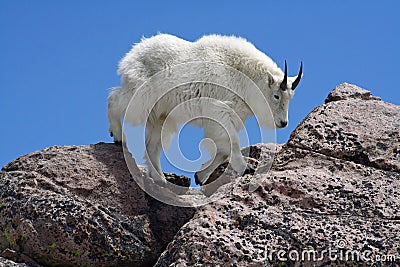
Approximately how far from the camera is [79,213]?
303 inches

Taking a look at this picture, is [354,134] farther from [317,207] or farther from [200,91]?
[200,91]

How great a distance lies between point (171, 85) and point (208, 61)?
76 cm

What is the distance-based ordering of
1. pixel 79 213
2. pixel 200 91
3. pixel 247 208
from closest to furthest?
pixel 247 208 < pixel 79 213 < pixel 200 91

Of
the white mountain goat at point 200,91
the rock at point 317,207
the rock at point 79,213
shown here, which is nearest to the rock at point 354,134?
the rock at point 317,207

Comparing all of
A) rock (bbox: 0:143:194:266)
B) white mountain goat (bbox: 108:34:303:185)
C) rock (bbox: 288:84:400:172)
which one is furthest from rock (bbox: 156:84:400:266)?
white mountain goat (bbox: 108:34:303:185)

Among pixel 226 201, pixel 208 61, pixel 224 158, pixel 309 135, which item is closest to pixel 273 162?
pixel 309 135

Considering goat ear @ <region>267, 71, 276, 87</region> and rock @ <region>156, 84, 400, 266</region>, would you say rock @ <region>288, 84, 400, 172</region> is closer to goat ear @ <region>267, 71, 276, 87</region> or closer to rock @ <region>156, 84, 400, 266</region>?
rock @ <region>156, 84, 400, 266</region>

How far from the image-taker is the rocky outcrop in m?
6.33

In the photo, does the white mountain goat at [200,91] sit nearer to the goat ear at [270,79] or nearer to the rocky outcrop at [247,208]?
the goat ear at [270,79]

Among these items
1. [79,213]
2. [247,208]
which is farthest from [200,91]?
[247,208]

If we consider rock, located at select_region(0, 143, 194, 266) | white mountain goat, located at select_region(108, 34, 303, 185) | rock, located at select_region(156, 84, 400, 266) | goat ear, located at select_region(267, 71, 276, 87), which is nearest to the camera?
rock, located at select_region(156, 84, 400, 266)

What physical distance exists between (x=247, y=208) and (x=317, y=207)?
763 mm

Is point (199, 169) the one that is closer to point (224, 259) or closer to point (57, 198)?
point (57, 198)

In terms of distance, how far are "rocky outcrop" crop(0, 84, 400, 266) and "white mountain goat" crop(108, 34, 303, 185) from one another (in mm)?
651
